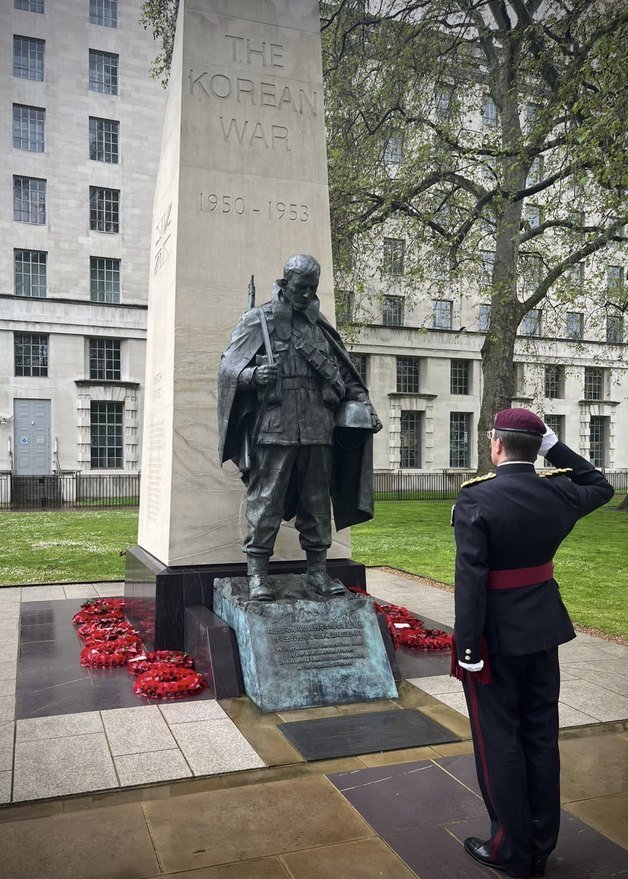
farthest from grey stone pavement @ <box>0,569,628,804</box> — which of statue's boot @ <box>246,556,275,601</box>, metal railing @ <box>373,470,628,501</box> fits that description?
metal railing @ <box>373,470,628,501</box>

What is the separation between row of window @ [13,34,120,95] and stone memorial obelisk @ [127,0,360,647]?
97.5 feet

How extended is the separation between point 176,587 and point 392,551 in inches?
373

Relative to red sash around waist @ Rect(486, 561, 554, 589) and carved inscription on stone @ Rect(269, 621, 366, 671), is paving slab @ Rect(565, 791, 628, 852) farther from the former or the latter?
carved inscription on stone @ Rect(269, 621, 366, 671)

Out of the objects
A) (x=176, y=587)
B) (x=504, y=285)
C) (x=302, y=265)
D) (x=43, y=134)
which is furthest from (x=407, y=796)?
(x=43, y=134)

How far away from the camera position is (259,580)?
247 inches

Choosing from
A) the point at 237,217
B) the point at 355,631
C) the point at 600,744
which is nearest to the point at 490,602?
the point at 600,744

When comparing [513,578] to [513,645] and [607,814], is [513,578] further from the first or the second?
[607,814]

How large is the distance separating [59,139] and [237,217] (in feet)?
97.6

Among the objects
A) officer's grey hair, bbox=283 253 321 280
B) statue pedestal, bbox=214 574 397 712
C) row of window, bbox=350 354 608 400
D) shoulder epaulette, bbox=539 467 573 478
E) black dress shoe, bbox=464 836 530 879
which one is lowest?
black dress shoe, bbox=464 836 530 879

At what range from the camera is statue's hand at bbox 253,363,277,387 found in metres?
5.85

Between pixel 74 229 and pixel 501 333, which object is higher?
pixel 74 229

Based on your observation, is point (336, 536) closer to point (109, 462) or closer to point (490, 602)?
point (490, 602)

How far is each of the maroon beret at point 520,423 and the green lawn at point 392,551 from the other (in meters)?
5.90

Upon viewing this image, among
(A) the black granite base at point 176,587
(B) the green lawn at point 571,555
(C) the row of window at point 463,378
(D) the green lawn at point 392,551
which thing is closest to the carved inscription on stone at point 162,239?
(A) the black granite base at point 176,587
